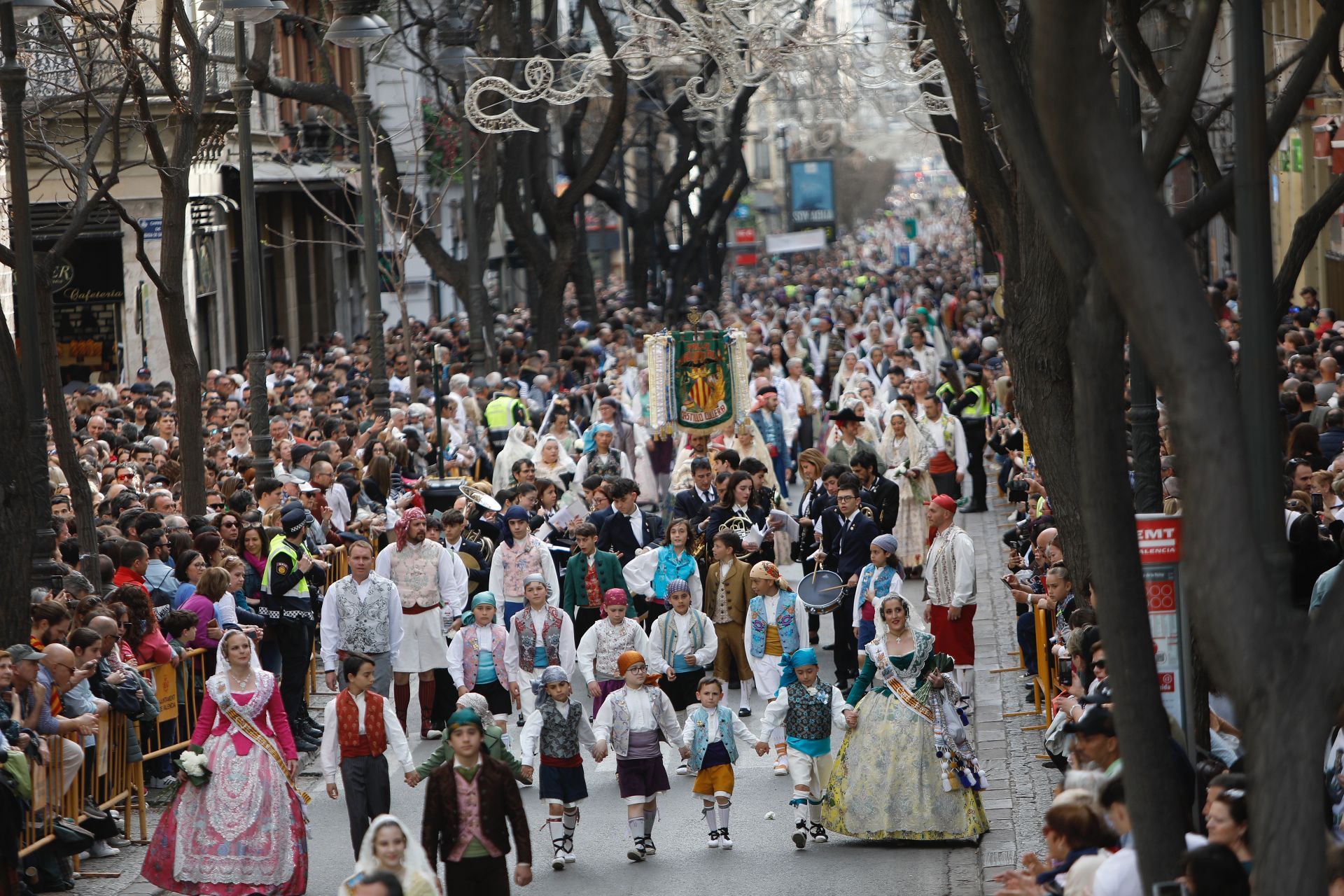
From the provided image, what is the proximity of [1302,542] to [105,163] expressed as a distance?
20.7 meters

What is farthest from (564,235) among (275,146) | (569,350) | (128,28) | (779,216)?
(779,216)

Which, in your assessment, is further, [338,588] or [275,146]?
[275,146]

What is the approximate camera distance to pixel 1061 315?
9883mm

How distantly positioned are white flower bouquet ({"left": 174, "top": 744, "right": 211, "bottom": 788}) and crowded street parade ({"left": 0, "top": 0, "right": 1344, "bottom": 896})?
0.02 m

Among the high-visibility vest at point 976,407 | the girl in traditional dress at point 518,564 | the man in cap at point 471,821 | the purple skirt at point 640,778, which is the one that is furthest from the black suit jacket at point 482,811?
the high-visibility vest at point 976,407

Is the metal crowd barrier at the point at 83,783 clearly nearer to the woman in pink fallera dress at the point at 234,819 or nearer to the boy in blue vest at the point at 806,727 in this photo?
the woman in pink fallera dress at the point at 234,819

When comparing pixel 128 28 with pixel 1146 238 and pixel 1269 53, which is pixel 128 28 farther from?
pixel 1269 53

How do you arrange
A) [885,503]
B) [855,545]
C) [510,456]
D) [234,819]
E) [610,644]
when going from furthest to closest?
[510,456] < [885,503] < [855,545] < [610,644] < [234,819]

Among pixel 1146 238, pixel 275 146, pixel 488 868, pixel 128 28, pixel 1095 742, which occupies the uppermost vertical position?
pixel 275 146

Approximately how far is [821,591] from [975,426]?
9006mm

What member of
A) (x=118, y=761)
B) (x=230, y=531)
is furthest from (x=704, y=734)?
(x=230, y=531)

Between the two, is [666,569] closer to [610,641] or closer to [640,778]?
[610,641]

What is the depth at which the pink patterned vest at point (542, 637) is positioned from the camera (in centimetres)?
1289

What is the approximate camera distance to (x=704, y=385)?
815 inches
